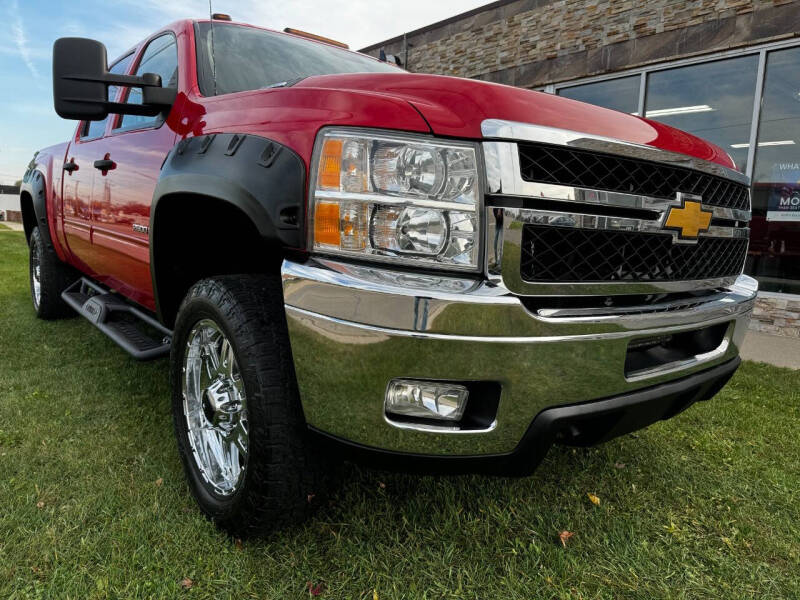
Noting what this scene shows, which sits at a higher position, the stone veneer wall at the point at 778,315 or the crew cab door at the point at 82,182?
the crew cab door at the point at 82,182

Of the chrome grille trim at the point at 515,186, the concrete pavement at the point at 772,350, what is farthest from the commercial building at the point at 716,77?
the chrome grille trim at the point at 515,186

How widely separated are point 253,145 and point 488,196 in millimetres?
749

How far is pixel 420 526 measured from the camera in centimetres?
199

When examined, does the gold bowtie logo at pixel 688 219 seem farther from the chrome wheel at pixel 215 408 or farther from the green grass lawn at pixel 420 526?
the chrome wheel at pixel 215 408

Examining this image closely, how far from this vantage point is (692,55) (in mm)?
6375

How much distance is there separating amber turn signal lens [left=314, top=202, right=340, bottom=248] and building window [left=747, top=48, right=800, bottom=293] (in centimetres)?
621

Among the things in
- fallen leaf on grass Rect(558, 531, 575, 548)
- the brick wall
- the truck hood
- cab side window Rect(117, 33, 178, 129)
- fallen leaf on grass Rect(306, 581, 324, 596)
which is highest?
the brick wall

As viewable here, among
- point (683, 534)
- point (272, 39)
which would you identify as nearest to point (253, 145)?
point (272, 39)

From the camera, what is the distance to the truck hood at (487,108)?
1431mm

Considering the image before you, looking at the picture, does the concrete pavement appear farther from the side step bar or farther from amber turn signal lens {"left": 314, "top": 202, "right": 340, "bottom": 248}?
the side step bar

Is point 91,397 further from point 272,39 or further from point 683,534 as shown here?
point 683,534

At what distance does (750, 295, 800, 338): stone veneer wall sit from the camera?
582cm

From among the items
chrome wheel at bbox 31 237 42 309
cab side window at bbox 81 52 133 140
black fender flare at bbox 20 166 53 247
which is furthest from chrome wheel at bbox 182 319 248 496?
chrome wheel at bbox 31 237 42 309

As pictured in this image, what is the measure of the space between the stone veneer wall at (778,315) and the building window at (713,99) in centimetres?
149
